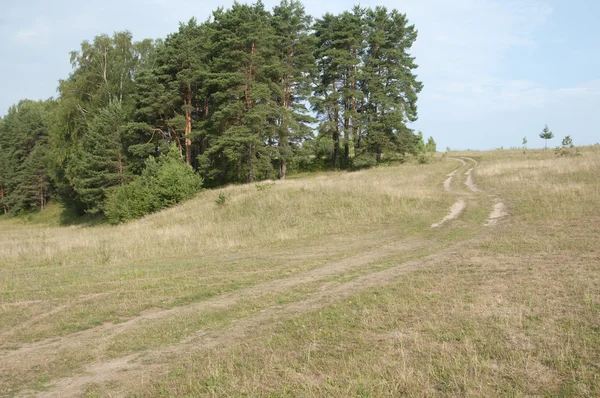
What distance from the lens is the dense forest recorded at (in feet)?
123

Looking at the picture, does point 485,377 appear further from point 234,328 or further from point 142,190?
point 142,190

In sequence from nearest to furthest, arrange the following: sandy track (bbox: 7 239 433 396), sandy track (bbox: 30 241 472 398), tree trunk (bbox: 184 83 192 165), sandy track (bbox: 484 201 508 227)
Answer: sandy track (bbox: 30 241 472 398), sandy track (bbox: 7 239 433 396), sandy track (bbox: 484 201 508 227), tree trunk (bbox: 184 83 192 165)

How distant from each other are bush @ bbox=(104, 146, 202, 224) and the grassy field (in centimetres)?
1769

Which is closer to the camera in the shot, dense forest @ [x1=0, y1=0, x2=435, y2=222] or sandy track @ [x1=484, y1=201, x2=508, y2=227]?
sandy track @ [x1=484, y1=201, x2=508, y2=227]

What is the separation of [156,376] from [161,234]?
15699mm

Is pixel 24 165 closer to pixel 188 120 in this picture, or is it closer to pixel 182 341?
pixel 188 120

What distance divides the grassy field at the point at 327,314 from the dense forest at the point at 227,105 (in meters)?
22.8

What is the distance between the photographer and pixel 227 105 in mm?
37688

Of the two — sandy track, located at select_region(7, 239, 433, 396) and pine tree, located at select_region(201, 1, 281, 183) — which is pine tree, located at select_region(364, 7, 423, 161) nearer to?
pine tree, located at select_region(201, 1, 281, 183)

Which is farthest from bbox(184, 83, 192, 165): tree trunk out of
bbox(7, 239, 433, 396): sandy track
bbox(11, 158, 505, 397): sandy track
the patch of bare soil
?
bbox(11, 158, 505, 397): sandy track

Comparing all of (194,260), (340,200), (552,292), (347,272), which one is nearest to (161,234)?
(194,260)

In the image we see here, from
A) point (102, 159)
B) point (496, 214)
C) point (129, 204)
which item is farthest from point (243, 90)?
point (496, 214)

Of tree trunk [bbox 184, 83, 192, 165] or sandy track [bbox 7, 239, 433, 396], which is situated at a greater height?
tree trunk [bbox 184, 83, 192, 165]

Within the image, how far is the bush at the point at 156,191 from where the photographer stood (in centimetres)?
3475
